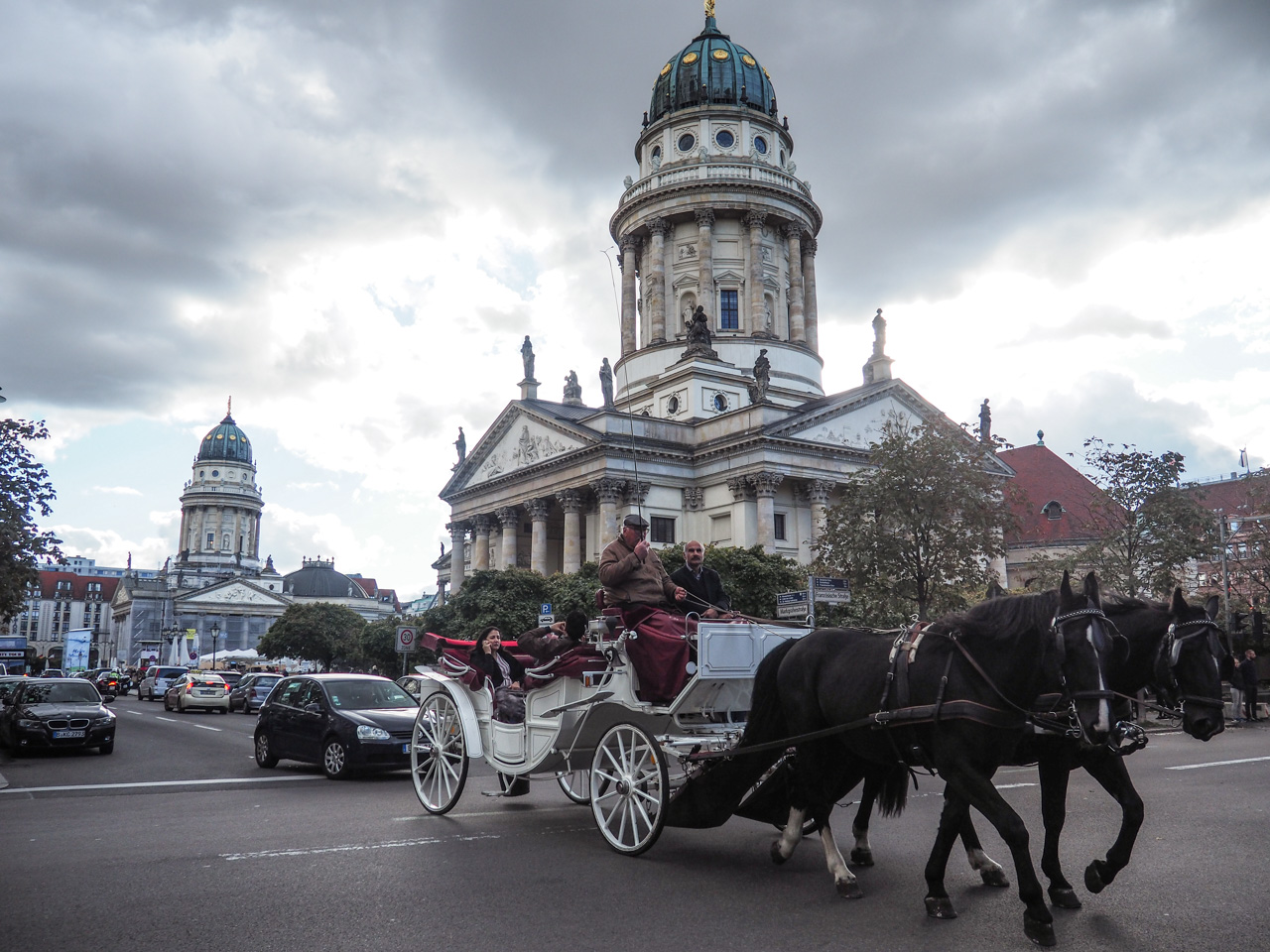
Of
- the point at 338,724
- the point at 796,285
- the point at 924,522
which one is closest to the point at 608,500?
the point at 796,285

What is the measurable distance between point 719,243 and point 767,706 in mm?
54208

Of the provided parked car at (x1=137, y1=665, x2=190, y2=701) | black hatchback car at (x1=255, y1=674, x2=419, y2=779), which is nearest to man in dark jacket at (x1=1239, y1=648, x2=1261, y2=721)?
black hatchback car at (x1=255, y1=674, x2=419, y2=779)

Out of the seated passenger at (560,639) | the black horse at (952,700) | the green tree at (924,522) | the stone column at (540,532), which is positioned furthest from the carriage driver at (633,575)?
the stone column at (540,532)

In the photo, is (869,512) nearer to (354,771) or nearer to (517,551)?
(354,771)

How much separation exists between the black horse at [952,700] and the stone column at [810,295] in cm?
5381

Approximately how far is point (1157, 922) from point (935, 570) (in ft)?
65.5

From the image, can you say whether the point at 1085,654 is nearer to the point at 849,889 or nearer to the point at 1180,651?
the point at 1180,651

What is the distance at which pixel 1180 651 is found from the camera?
6539 mm

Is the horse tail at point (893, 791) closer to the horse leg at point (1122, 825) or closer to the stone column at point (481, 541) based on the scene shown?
the horse leg at point (1122, 825)

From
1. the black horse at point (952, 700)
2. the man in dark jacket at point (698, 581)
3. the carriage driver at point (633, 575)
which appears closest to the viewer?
the black horse at point (952, 700)

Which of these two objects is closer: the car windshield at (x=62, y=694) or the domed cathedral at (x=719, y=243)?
the car windshield at (x=62, y=694)

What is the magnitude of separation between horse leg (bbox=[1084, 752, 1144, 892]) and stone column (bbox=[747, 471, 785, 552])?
37.8 meters

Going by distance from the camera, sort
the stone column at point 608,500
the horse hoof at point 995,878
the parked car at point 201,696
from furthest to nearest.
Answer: the stone column at point 608,500
the parked car at point 201,696
the horse hoof at point 995,878

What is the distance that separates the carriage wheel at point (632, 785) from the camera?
7.61 metres
